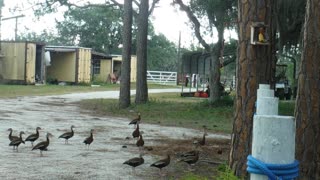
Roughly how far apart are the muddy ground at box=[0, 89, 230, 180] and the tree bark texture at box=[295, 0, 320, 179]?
2.53 m

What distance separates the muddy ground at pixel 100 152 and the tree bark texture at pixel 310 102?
253 centimetres

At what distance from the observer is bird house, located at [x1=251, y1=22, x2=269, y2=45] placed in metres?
6.74

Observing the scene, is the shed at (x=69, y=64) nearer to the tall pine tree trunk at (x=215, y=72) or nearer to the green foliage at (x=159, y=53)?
the green foliage at (x=159, y=53)

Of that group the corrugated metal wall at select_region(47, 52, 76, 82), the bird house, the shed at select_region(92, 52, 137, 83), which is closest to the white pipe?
the bird house

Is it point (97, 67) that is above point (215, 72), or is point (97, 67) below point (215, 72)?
above

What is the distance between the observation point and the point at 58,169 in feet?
29.5

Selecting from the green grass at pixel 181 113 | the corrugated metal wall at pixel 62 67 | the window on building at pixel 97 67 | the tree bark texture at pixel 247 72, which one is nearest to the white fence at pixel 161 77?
the window on building at pixel 97 67

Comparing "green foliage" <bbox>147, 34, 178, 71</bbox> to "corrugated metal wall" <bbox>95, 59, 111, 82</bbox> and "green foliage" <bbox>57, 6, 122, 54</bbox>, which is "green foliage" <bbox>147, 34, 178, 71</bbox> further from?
"corrugated metal wall" <bbox>95, 59, 111, 82</bbox>

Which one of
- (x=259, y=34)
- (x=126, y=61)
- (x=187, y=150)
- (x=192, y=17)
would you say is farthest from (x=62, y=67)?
(x=259, y=34)

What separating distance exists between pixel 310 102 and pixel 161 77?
58.3 m

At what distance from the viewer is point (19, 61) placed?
44.1 meters

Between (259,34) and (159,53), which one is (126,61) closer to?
(259,34)

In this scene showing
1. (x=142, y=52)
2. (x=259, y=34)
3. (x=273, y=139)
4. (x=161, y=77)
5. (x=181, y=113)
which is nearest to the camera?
(x=273, y=139)

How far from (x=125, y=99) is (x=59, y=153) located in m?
13.1
